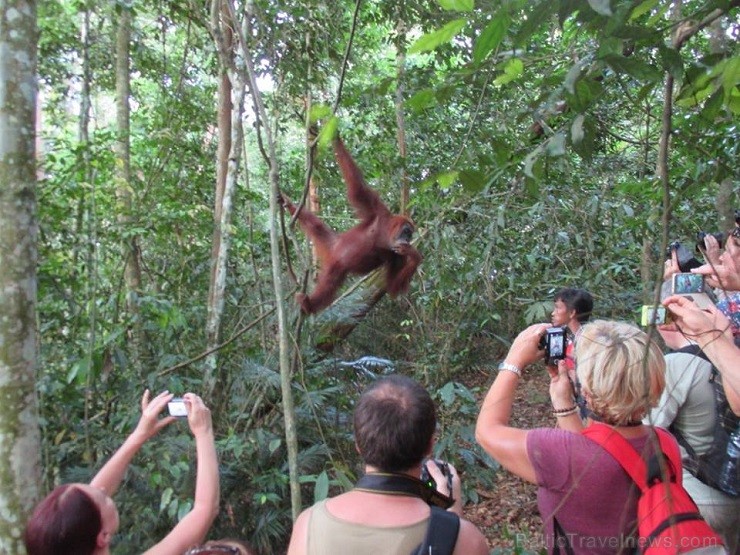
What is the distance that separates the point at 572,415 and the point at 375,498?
811mm

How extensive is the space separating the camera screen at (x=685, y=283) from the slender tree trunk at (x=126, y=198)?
2965mm

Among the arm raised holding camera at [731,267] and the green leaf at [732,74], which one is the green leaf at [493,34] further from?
the arm raised holding camera at [731,267]

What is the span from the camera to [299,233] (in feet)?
19.1

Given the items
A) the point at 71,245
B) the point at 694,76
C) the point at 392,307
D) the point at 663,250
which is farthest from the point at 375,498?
the point at 392,307

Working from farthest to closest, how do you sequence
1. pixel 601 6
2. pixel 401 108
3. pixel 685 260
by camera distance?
1. pixel 401 108
2. pixel 685 260
3. pixel 601 6

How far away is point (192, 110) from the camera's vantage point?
5340mm

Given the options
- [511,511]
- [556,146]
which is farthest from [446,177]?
[511,511]

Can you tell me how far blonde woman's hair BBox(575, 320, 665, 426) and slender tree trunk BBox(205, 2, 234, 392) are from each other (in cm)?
223

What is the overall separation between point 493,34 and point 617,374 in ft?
2.92

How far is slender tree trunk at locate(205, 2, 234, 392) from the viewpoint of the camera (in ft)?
11.2

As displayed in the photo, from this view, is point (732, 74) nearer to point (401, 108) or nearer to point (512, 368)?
point (512, 368)

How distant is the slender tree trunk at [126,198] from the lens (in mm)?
3785

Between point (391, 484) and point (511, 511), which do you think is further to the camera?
point (511, 511)

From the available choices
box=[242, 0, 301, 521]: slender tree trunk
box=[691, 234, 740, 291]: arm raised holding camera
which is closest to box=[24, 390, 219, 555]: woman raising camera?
box=[242, 0, 301, 521]: slender tree trunk
